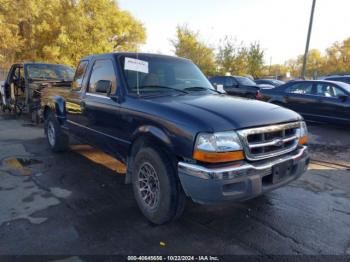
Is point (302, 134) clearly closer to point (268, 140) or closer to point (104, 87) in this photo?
point (268, 140)

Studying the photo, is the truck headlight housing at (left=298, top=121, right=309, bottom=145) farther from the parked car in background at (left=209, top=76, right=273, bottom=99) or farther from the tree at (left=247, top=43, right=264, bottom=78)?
the tree at (left=247, top=43, right=264, bottom=78)

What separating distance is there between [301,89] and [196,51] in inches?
966

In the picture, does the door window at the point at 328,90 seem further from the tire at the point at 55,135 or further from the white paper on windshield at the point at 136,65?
the tire at the point at 55,135

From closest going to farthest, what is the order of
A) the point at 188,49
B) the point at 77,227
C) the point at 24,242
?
the point at 24,242 → the point at 77,227 → the point at 188,49

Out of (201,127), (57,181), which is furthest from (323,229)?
(57,181)

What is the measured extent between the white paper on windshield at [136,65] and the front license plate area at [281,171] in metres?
2.02

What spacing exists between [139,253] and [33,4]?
22716 mm

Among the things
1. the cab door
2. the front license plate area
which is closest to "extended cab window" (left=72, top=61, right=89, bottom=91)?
the cab door

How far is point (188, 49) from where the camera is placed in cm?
3281

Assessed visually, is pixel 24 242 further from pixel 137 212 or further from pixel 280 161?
pixel 280 161

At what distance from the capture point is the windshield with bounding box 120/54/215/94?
3.69 m

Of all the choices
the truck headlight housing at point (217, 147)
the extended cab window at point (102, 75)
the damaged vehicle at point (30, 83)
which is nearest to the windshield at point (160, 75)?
the extended cab window at point (102, 75)

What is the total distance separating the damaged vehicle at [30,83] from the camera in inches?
350

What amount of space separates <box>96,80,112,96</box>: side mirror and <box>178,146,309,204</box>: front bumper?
5.34 ft
